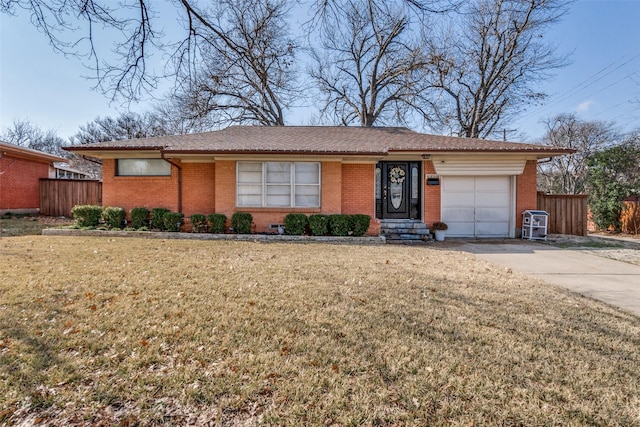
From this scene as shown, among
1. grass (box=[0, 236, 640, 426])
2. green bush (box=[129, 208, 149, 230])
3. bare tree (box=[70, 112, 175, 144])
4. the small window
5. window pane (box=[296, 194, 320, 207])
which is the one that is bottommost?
grass (box=[0, 236, 640, 426])

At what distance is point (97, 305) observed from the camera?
3682mm

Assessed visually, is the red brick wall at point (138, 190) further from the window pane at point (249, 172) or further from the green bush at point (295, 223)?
the green bush at point (295, 223)

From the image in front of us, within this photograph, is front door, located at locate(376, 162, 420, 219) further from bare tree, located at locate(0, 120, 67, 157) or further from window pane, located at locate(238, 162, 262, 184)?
bare tree, located at locate(0, 120, 67, 157)

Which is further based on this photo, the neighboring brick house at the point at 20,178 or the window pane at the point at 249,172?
the neighboring brick house at the point at 20,178

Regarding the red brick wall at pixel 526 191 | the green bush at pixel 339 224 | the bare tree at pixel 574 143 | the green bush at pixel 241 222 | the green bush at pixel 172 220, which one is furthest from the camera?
the bare tree at pixel 574 143

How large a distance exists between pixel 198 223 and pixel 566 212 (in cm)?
1382

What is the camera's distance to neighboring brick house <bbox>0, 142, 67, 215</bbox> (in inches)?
539

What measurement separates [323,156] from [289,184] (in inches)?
61.1

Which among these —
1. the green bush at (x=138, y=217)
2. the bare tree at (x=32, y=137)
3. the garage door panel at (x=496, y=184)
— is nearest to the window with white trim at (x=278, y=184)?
the green bush at (x=138, y=217)

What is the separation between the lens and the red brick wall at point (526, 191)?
427 inches

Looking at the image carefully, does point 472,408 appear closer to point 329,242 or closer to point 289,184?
point 329,242

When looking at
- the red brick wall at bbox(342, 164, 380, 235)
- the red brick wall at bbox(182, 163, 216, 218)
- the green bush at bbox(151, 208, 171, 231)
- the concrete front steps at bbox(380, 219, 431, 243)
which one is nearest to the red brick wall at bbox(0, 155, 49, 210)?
the green bush at bbox(151, 208, 171, 231)

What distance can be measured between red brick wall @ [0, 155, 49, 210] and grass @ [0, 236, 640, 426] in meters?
12.9

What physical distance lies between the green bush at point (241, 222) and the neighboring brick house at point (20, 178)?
12.3 m
